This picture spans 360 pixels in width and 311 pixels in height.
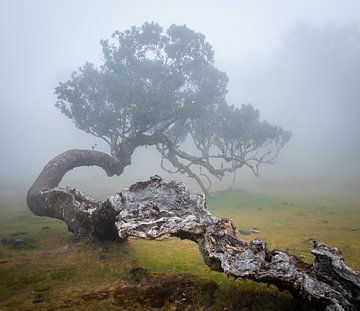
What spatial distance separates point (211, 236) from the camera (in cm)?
1049

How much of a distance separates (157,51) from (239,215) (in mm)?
18259

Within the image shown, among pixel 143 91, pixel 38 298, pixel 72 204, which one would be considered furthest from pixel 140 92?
pixel 38 298

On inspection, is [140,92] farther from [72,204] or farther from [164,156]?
[72,204]

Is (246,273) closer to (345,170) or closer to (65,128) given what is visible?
(345,170)

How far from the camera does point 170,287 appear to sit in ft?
33.7

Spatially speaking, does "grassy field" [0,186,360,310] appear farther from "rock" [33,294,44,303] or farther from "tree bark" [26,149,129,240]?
"tree bark" [26,149,129,240]

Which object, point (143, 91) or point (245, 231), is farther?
point (143, 91)

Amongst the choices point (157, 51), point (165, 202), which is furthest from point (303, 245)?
point (157, 51)

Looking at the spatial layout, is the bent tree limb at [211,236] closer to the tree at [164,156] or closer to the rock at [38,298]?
the tree at [164,156]

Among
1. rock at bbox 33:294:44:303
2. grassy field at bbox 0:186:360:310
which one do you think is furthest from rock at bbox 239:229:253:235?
rock at bbox 33:294:44:303

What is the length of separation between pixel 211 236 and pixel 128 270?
12.1ft

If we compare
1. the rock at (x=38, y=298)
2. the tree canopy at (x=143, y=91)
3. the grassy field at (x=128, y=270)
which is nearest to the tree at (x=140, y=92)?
the tree canopy at (x=143, y=91)

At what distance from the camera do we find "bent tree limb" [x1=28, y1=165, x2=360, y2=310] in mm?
8117

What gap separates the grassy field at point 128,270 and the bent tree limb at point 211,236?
94 cm
